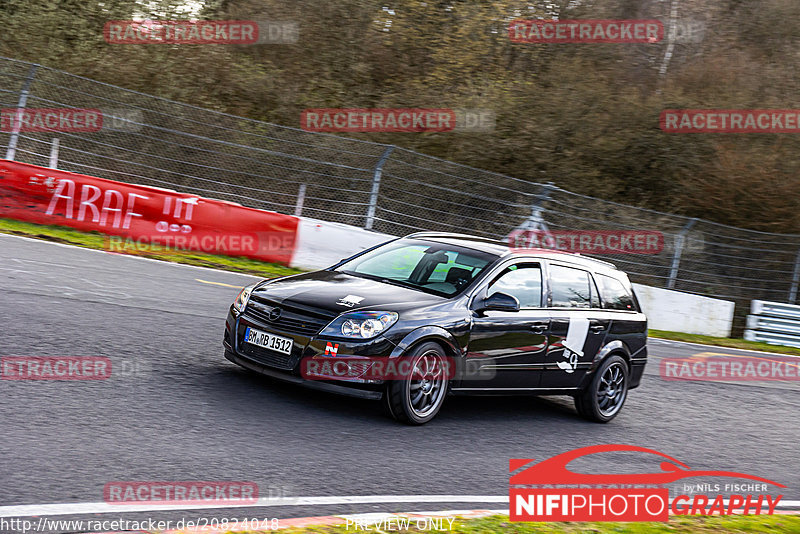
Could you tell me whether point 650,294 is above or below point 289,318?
above

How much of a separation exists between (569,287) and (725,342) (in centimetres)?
975

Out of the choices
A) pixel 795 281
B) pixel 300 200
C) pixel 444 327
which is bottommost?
pixel 444 327

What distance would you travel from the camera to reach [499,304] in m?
7.72

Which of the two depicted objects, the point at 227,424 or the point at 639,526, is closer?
the point at 639,526

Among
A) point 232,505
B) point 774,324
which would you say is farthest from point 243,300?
point 774,324

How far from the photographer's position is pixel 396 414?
7.17 m

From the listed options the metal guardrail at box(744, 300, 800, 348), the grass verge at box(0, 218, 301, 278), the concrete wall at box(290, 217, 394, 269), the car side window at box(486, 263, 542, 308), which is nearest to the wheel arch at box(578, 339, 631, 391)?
the car side window at box(486, 263, 542, 308)

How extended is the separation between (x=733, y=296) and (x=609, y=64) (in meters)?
7.55

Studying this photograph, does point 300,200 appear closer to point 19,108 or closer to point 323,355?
point 19,108

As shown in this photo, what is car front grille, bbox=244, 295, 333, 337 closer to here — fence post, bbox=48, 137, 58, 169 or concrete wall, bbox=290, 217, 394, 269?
concrete wall, bbox=290, 217, 394, 269

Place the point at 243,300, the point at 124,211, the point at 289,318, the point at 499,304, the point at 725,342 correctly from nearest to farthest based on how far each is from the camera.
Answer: the point at 289,318
the point at 243,300
the point at 499,304
the point at 124,211
the point at 725,342

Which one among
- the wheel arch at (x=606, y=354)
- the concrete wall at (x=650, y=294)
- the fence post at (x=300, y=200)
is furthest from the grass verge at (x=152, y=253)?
the wheel arch at (x=606, y=354)

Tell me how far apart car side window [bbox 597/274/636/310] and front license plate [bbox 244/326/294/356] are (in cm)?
370

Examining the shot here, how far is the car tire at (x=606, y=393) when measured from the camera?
891 cm
